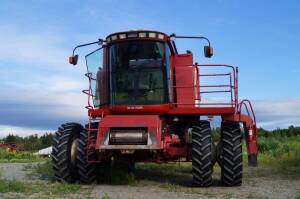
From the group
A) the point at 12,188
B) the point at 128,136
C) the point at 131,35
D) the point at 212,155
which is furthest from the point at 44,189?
the point at 131,35

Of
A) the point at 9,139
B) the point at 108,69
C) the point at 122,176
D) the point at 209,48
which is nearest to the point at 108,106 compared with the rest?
the point at 108,69

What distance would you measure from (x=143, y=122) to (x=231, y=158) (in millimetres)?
2270

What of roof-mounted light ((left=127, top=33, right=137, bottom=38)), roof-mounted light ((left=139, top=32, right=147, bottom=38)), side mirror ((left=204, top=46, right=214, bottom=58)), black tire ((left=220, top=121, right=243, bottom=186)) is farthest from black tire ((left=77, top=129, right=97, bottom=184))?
side mirror ((left=204, top=46, right=214, bottom=58))

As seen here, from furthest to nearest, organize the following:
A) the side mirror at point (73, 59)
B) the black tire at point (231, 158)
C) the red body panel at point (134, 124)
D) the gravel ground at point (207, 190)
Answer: the side mirror at point (73, 59) → the black tire at point (231, 158) → the red body panel at point (134, 124) → the gravel ground at point (207, 190)

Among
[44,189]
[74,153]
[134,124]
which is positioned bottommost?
[44,189]

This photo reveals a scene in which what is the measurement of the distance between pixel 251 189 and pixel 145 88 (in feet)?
11.5

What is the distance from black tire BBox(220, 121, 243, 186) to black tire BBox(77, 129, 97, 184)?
10.2ft

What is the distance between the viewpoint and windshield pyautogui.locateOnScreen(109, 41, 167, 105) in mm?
13141

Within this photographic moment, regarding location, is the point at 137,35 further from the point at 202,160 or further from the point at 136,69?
the point at 202,160

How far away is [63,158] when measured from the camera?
13.0 metres

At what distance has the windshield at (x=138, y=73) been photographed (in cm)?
1314

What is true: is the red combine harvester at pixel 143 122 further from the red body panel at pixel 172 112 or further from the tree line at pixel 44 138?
the tree line at pixel 44 138

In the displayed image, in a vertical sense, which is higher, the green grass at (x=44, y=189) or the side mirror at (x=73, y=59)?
the side mirror at (x=73, y=59)

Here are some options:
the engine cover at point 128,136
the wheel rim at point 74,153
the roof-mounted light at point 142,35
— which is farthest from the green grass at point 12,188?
the roof-mounted light at point 142,35
